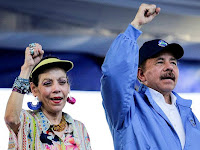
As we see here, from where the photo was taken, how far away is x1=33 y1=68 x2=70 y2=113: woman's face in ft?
6.85

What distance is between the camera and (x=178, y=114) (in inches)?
84.4

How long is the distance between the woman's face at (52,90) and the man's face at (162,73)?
45 centimetres

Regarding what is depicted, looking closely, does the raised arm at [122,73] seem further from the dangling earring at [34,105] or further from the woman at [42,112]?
the dangling earring at [34,105]

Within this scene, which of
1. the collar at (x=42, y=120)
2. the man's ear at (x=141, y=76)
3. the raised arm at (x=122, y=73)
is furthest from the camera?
the man's ear at (x=141, y=76)

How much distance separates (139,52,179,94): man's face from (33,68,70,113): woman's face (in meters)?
0.45

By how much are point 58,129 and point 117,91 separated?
0.43 meters

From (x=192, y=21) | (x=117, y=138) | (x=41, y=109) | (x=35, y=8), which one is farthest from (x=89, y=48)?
(x=117, y=138)

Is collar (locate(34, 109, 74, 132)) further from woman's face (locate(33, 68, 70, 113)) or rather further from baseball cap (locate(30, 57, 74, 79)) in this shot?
baseball cap (locate(30, 57, 74, 79))

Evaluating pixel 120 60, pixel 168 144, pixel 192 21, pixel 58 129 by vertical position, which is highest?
pixel 192 21

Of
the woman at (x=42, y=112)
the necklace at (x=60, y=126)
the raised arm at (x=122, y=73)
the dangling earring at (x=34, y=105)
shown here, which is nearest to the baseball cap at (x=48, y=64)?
the woman at (x=42, y=112)

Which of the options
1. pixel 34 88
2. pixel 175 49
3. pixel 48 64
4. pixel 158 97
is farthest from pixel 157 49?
pixel 34 88

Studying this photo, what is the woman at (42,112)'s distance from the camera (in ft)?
6.19

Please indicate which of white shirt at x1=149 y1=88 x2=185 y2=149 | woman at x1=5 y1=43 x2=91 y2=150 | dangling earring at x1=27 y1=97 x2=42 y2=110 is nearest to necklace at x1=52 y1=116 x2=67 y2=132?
woman at x1=5 y1=43 x2=91 y2=150

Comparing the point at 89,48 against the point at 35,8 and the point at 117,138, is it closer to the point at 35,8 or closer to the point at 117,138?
the point at 35,8
